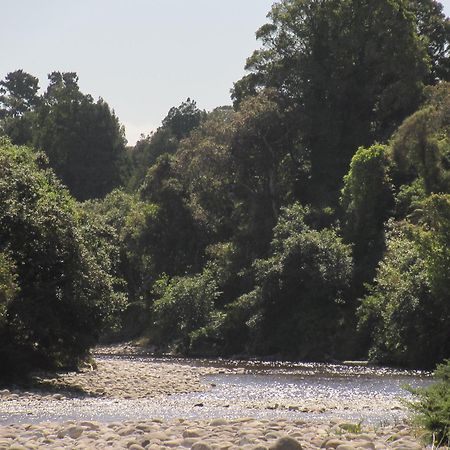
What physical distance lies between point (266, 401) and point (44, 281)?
781 cm

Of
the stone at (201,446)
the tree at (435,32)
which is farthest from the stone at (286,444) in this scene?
the tree at (435,32)

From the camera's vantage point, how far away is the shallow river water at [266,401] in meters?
19.7

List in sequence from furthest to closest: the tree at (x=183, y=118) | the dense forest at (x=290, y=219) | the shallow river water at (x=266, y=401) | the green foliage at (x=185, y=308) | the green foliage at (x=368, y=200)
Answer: the tree at (x=183, y=118), the green foliage at (x=185, y=308), the green foliage at (x=368, y=200), the dense forest at (x=290, y=219), the shallow river water at (x=266, y=401)

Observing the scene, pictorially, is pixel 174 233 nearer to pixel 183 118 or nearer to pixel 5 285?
pixel 5 285

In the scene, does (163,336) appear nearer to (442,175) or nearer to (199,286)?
(199,286)

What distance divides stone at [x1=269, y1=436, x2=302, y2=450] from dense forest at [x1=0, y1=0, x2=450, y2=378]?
52.2 feet

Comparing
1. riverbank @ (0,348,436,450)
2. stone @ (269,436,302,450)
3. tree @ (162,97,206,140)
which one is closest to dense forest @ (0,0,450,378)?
riverbank @ (0,348,436,450)

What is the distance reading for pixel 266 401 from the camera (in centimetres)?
2380

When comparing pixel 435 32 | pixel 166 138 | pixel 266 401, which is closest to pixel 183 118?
pixel 166 138

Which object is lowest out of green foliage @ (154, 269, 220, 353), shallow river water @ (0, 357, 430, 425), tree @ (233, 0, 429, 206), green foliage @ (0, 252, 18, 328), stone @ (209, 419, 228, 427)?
stone @ (209, 419, 228, 427)

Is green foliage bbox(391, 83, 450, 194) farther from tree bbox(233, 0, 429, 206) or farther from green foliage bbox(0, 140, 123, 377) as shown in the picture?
green foliage bbox(0, 140, 123, 377)

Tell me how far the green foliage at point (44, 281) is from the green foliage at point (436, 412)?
47.0 feet

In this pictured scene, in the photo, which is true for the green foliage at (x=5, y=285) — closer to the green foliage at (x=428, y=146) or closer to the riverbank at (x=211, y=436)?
the riverbank at (x=211, y=436)

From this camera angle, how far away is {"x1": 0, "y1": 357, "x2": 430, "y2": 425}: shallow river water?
1969 cm
